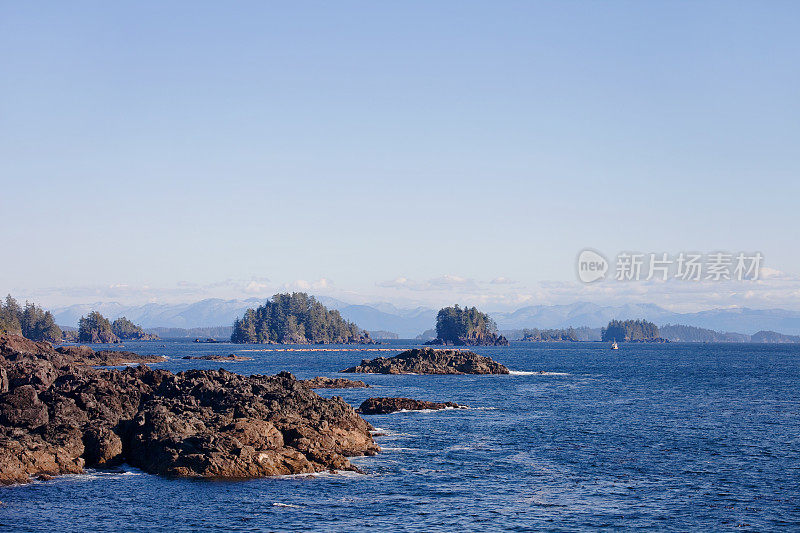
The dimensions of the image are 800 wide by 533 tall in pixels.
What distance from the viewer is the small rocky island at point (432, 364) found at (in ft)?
534

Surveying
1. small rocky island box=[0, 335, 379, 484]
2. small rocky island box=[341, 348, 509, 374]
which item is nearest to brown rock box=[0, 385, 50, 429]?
small rocky island box=[0, 335, 379, 484]

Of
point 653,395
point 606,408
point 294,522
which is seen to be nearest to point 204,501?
point 294,522

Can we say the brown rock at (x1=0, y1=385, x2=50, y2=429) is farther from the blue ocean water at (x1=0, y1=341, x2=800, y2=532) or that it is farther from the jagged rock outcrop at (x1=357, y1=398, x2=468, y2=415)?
the jagged rock outcrop at (x1=357, y1=398, x2=468, y2=415)

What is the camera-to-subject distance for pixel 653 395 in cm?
11419

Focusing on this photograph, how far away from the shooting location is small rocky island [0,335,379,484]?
50125 mm

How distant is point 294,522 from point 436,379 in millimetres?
107795

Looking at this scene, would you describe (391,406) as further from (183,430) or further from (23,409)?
(23,409)

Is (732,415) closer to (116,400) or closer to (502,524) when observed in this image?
(502,524)

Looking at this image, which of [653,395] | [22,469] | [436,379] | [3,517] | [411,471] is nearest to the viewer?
[3,517]

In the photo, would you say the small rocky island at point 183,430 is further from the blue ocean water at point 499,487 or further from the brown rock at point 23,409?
the blue ocean water at point 499,487

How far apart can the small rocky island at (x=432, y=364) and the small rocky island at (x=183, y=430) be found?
93.1 meters

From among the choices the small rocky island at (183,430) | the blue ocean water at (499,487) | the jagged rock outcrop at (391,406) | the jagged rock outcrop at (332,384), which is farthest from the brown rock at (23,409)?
the jagged rock outcrop at (332,384)

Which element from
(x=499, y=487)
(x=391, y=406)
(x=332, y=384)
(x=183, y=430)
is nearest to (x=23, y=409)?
(x=183, y=430)

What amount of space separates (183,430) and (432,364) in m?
117
